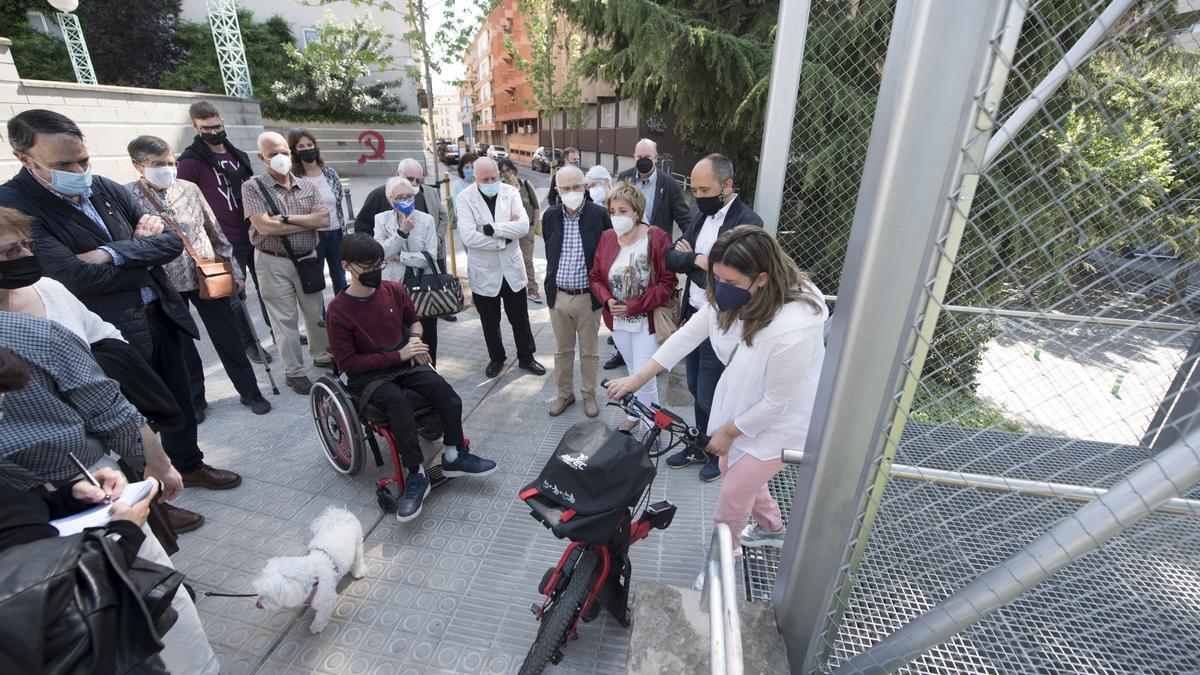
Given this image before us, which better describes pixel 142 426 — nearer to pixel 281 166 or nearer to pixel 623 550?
pixel 623 550

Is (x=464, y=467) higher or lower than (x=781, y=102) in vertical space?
lower

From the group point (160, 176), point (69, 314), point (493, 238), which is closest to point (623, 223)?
point (493, 238)

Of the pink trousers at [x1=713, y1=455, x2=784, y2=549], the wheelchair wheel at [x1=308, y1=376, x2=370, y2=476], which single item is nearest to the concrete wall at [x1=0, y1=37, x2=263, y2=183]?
the wheelchair wheel at [x1=308, y1=376, x2=370, y2=476]

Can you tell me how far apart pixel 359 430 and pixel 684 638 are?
7.67 ft

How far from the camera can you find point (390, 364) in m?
3.22

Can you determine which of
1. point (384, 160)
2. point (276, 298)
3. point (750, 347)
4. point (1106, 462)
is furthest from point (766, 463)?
point (384, 160)

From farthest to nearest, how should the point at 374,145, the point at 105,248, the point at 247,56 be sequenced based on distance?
the point at 374,145 < the point at 247,56 < the point at 105,248

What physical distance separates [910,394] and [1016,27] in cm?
73

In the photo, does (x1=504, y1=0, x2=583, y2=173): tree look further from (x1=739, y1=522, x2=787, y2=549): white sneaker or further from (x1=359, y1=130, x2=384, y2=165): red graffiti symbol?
(x1=739, y1=522, x2=787, y2=549): white sneaker

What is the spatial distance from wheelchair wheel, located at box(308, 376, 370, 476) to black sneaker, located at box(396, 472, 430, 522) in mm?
406

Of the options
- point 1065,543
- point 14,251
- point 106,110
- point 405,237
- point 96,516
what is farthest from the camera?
point 106,110

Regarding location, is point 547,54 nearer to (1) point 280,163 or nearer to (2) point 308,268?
(1) point 280,163

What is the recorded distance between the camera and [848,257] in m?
1.23

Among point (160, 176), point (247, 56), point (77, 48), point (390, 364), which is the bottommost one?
point (390, 364)
